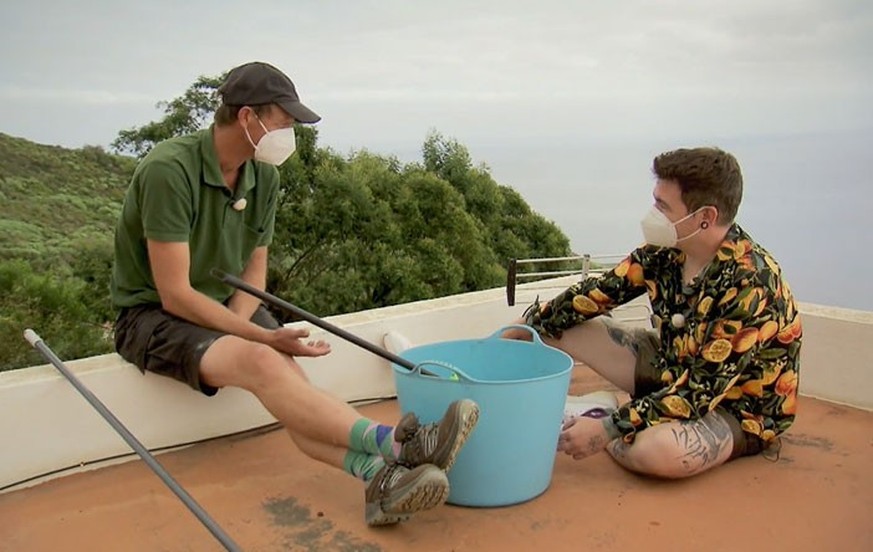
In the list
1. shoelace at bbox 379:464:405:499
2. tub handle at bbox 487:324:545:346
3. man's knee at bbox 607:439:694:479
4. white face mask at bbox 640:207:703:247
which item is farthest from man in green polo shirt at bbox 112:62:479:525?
white face mask at bbox 640:207:703:247

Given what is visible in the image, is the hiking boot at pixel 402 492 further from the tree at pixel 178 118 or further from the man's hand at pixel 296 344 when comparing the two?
the tree at pixel 178 118

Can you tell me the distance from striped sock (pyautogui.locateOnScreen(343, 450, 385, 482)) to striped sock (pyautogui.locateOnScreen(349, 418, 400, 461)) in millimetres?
15

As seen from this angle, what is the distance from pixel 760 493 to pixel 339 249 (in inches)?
337

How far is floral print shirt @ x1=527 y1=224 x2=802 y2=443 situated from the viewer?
7.55ft

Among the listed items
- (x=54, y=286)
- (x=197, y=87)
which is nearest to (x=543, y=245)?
(x=197, y=87)

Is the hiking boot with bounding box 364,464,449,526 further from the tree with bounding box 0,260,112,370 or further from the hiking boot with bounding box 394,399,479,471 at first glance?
the tree with bounding box 0,260,112,370

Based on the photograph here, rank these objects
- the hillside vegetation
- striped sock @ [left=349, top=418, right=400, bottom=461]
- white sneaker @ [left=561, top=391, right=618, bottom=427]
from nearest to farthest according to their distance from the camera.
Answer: striped sock @ [left=349, top=418, right=400, bottom=461] → white sneaker @ [left=561, top=391, right=618, bottom=427] → the hillside vegetation

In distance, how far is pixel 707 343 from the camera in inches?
91.4

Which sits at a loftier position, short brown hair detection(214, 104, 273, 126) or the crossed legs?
short brown hair detection(214, 104, 273, 126)

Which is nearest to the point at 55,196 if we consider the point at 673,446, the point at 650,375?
the point at 650,375

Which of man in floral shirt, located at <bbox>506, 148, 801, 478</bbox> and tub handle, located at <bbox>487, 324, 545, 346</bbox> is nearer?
man in floral shirt, located at <bbox>506, 148, 801, 478</bbox>

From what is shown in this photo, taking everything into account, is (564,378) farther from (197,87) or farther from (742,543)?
(197,87)

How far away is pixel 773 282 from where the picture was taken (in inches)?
92.5

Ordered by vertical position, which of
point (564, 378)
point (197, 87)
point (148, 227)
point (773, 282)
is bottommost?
point (564, 378)
